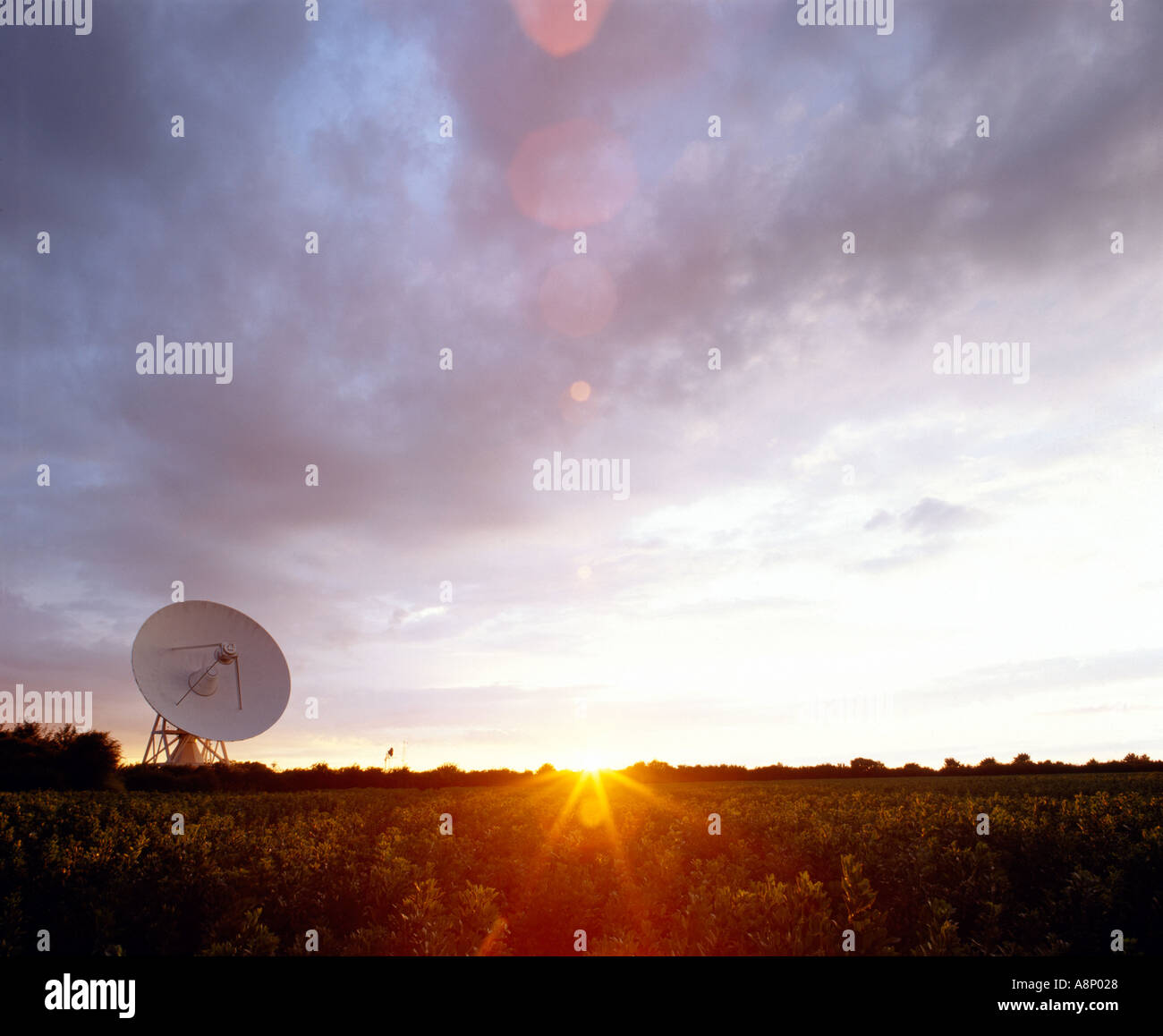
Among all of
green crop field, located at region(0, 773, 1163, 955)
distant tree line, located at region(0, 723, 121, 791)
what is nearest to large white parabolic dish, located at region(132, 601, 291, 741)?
distant tree line, located at region(0, 723, 121, 791)

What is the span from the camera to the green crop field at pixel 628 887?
9180mm

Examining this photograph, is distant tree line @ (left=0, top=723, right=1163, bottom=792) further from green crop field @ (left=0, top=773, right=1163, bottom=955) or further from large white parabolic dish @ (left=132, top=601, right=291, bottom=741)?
green crop field @ (left=0, top=773, right=1163, bottom=955)

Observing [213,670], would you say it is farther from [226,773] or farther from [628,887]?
[628,887]

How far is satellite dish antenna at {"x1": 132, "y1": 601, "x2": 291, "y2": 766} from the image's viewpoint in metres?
41.2

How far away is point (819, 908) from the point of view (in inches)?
340

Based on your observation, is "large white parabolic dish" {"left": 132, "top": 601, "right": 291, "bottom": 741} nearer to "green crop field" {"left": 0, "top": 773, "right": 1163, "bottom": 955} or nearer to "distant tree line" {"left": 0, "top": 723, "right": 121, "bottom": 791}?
"distant tree line" {"left": 0, "top": 723, "right": 121, "bottom": 791}

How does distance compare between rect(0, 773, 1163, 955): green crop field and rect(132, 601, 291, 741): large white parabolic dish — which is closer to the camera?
rect(0, 773, 1163, 955): green crop field

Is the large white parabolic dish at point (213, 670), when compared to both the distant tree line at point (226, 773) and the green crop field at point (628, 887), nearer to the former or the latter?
the distant tree line at point (226, 773)

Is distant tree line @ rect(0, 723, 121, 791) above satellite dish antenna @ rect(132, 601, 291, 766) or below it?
below

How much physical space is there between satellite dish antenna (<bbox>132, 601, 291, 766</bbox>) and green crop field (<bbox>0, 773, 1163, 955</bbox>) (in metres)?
29.6

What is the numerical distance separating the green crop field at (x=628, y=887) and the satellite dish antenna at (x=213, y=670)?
29.6 metres

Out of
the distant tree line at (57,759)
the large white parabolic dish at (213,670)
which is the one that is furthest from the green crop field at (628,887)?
the distant tree line at (57,759)
